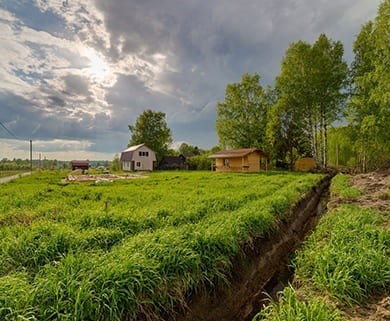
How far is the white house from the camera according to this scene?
148ft

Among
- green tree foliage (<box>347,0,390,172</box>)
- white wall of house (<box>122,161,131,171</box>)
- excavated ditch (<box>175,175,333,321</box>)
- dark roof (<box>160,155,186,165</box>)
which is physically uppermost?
green tree foliage (<box>347,0,390,172</box>)

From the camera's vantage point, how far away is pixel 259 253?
5746 mm

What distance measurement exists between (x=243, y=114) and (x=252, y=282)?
122 feet

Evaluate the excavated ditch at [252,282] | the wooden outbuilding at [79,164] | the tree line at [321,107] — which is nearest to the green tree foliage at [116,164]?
the wooden outbuilding at [79,164]

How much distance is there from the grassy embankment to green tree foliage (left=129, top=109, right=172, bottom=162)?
160 ft

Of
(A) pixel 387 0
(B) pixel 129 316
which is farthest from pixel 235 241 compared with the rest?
(A) pixel 387 0

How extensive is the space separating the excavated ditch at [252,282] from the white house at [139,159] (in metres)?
40.0

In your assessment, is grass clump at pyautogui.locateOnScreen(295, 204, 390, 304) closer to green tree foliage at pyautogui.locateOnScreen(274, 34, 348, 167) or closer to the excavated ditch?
the excavated ditch

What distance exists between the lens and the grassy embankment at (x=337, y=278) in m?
2.96

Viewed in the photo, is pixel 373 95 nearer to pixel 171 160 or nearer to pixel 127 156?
pixel 171 160

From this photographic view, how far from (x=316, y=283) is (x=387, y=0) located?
72.9ft

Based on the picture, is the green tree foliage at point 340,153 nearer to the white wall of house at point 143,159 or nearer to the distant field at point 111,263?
the distant field at point 111,263

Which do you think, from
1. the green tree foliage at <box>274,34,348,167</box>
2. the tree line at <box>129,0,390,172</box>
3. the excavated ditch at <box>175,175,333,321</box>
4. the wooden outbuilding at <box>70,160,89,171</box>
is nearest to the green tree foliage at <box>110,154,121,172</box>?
the wooden outbuilding at <box>70,160,89,171</box>

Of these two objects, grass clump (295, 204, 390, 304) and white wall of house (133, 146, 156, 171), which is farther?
white wall of house (133, 146, 156, 171)
